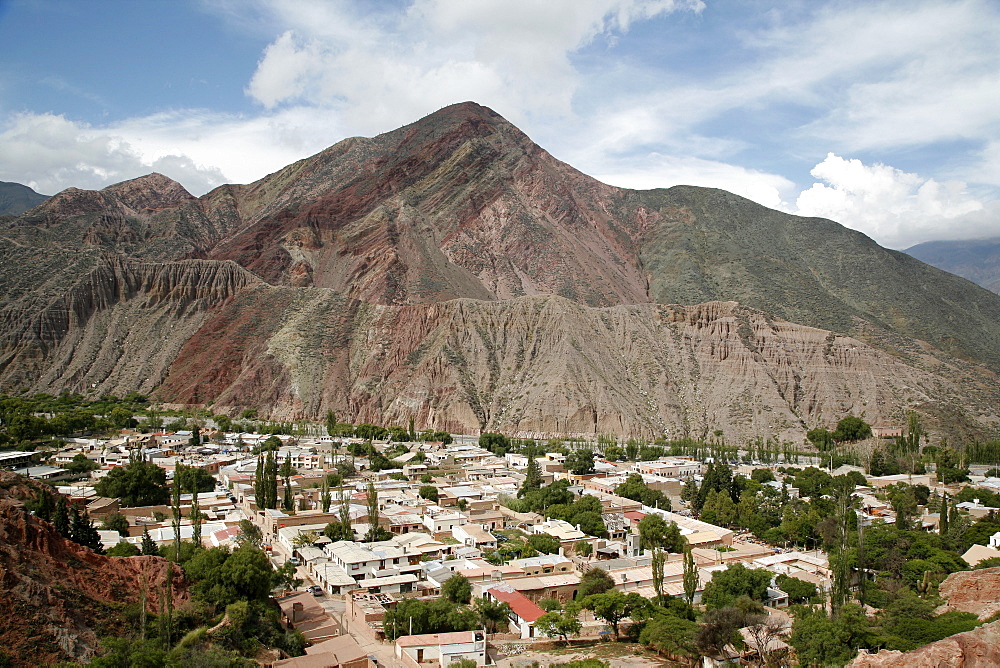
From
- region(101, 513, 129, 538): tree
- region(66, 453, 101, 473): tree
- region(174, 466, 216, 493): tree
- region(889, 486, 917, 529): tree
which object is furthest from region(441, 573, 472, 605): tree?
region(66, 453, 101, 473): tree

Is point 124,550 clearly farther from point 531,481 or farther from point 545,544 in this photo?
point 531,481

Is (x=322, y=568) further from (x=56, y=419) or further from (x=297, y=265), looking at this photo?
(x=297, y=265)

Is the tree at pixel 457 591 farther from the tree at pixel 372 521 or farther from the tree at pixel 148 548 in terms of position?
the tree at pixel 148 548

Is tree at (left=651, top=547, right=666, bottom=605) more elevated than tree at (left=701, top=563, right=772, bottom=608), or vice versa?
tree at (left=651, top=547, right=666, bottom=605)

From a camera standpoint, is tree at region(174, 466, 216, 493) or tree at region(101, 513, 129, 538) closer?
tree at region(101, 513, 129, 538)

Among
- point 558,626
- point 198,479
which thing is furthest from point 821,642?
point 198,479

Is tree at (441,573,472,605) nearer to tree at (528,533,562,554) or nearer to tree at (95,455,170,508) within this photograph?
tree at (528,533,562,554)

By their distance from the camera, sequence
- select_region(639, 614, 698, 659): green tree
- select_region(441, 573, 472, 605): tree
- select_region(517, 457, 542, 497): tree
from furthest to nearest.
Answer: select_region(517, 457, 542, 497): tree
select_region(441, 573, 472, 605): tree
select_region(639, 614, 698, 659): green tree
